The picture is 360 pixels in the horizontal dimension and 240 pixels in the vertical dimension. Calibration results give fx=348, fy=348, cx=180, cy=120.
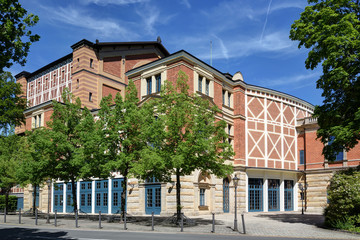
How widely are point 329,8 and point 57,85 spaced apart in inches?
1576

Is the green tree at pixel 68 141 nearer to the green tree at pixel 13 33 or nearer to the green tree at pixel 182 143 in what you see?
the green tree at pixel 182 143

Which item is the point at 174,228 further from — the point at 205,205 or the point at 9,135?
the point at 9,135

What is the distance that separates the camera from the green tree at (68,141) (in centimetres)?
2602

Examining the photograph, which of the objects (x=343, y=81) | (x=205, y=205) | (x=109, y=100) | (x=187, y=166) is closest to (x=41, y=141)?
(x=109, y=100)

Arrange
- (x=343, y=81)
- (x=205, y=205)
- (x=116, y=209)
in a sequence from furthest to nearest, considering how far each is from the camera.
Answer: (x=116, y=209) → (x=205, y=205) → (x=343, y=81)

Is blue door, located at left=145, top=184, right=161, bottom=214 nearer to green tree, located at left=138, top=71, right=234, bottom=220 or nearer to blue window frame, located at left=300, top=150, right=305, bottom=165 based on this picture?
green tree, located at left=138, top=71, right=234, bottom=220

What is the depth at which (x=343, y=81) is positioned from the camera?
63.8ft

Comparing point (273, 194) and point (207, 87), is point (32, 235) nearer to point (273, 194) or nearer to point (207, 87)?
point (207, 87)

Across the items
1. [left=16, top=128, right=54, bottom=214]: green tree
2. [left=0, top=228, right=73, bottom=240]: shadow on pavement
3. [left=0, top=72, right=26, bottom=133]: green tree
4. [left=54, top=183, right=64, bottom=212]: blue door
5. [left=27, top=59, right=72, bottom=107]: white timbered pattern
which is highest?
[left=27, top=59, right=72, bottom=107]: white timbered pattern

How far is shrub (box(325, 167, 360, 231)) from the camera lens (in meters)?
18.4

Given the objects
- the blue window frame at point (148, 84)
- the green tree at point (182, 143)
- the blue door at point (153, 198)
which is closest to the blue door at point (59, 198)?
the blue door at point (153, 198)

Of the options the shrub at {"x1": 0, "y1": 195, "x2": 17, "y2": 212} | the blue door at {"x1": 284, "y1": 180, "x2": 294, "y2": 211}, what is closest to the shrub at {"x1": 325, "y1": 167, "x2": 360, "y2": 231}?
the blue door at {"x1": 284, "y1": 180, "x2": 294, "y2": 211}

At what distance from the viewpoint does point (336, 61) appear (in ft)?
67.7

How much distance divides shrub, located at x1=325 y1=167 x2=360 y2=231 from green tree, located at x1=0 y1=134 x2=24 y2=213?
91.4 feet
